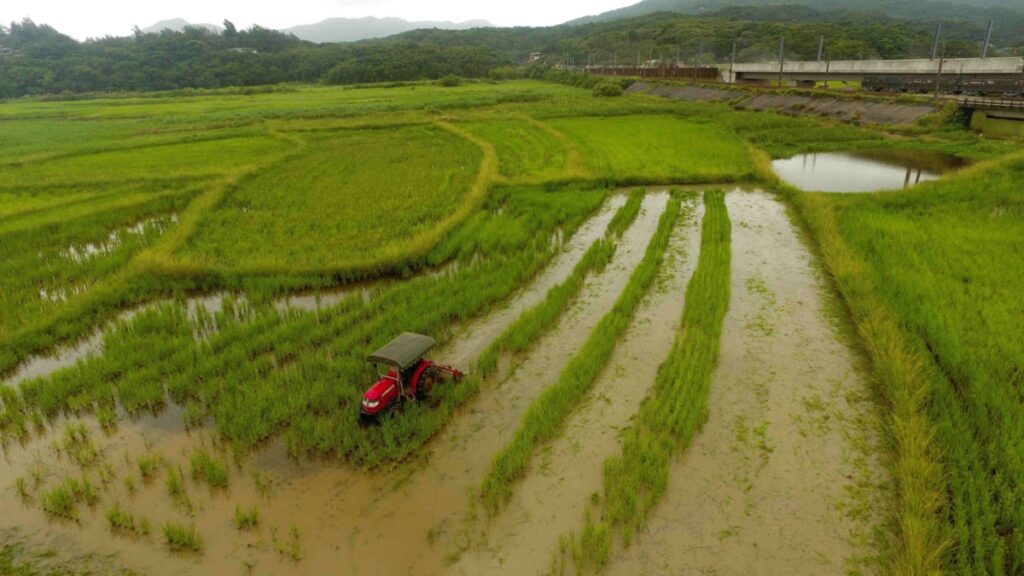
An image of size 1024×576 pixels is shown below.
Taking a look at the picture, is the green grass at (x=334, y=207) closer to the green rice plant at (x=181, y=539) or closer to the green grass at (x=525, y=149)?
the green grass at (x=525, y=149)

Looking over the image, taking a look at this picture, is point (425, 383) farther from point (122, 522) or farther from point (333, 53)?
point (333, 53)

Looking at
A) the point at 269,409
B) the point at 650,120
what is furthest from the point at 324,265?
the point at 650,120

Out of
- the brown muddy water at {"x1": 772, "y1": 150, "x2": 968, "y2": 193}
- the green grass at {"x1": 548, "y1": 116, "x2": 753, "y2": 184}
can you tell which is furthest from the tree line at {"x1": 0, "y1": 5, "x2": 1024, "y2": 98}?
the brown muddy water at {"x1": 772, "y1": 150, "x2": 968, "y2": 193}

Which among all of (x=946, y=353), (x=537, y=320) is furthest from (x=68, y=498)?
(x=946, y=353)

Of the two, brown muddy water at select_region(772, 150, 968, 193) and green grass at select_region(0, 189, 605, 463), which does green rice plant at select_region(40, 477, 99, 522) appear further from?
brown muddy water at select_region(772, 150, 968, 193)

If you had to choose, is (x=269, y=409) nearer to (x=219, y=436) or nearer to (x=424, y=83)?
(x=219, y=436)

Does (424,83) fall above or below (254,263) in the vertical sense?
above
